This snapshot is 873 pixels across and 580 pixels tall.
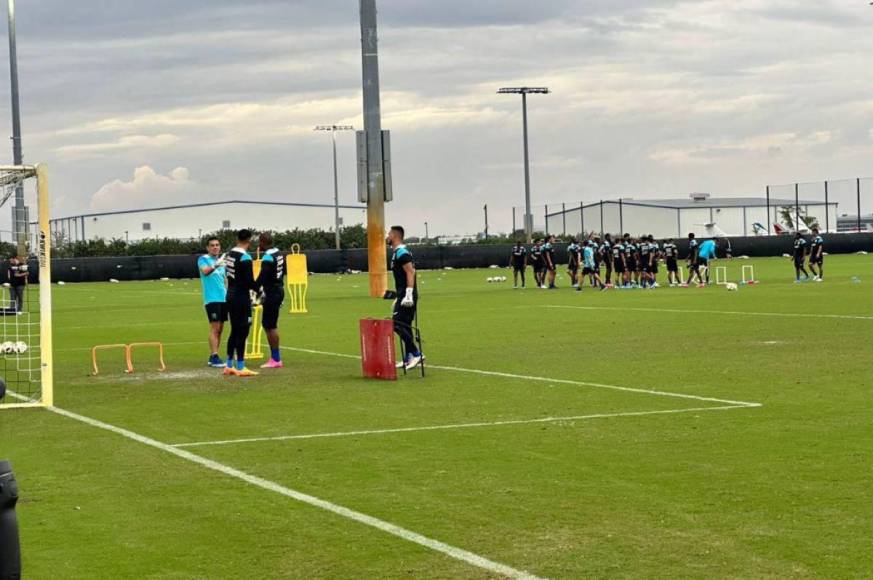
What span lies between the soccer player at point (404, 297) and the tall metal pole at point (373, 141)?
23463 millimetres

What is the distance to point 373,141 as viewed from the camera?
43.2m

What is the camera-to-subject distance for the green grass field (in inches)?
320

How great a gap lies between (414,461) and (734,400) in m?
4.82

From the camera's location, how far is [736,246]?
252 feet

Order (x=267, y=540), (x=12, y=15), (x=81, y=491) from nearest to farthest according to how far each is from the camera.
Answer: (x=267, y=540)
(x=81, y=491)
(x=12, y=15)

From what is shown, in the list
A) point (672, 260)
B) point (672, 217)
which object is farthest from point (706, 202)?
point (672, 260)

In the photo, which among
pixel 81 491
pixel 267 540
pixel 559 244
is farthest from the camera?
pixel 559 244

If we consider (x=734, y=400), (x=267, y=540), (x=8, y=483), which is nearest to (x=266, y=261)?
(x=734, y=400)

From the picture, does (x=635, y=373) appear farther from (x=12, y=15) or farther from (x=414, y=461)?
(x=12, y=15)

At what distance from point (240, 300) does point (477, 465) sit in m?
8.81

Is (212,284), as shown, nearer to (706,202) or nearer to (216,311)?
(216,311)

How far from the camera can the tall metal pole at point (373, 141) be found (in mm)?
42656

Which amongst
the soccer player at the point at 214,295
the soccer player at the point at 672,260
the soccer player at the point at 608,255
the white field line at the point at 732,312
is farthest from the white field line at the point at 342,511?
the soccer player at the point at 672,260

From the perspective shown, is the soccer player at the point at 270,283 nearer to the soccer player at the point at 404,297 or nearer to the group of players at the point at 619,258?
the soccer player at the point at 404,297
